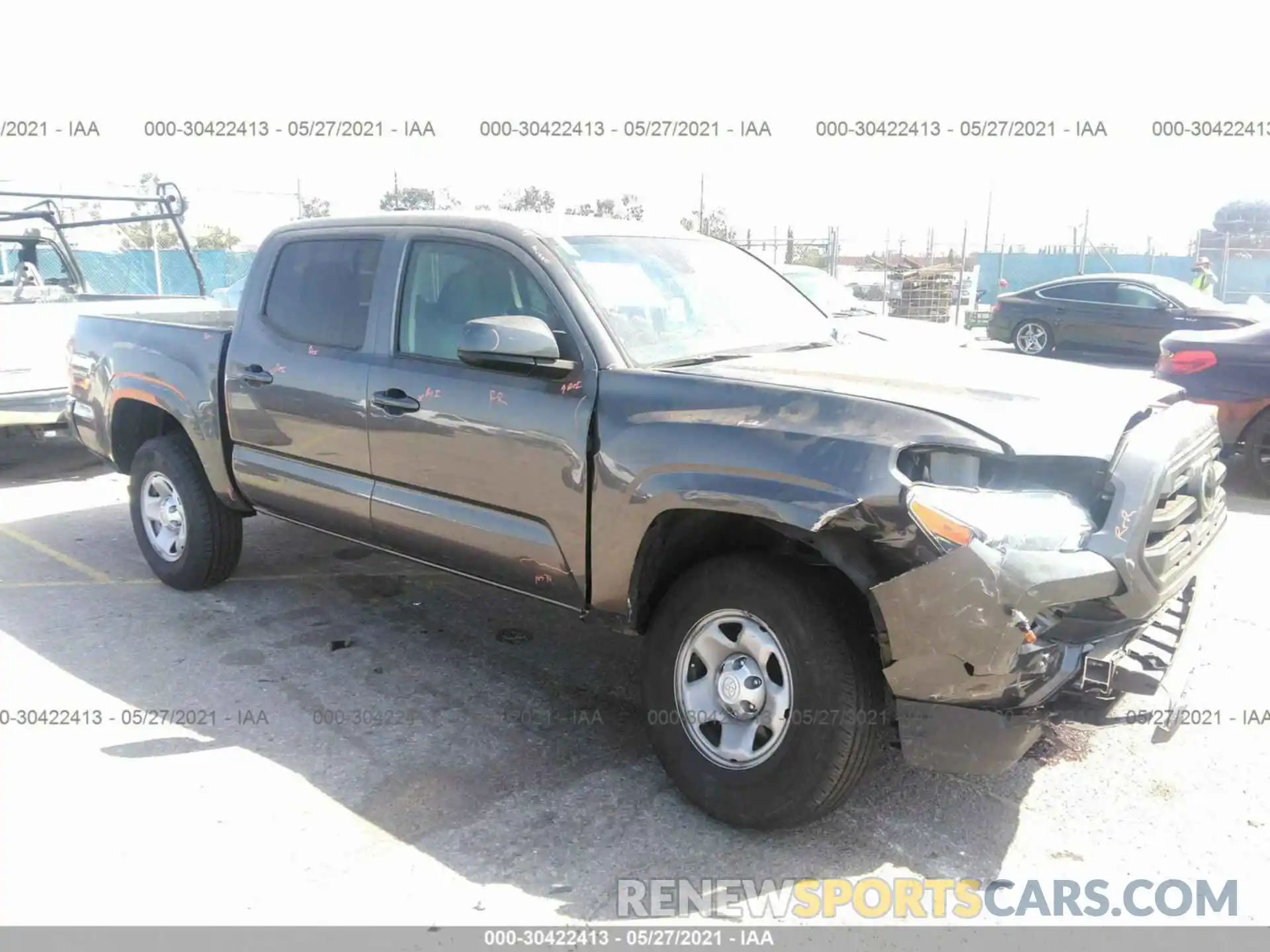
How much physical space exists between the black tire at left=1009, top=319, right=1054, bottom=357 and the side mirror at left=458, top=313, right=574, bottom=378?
13.5 m

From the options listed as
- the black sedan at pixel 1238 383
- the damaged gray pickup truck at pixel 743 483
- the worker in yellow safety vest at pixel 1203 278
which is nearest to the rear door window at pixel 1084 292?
the worker in yellow safety vest at pixel 1203 278

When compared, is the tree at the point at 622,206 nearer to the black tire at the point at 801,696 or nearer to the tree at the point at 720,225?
the tree at the point at 720,225

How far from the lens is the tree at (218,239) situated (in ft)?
133

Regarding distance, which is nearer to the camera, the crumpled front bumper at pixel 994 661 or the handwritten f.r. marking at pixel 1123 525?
the crumpled front bumper at pixel 994 661

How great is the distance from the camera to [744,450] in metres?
3.06

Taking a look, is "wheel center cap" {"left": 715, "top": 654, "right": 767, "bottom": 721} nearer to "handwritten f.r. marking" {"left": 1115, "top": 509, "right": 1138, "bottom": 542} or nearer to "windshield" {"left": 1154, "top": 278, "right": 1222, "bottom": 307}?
"handwritten f.r. marking" {"left": 1115, "top": 509, "right": 1138, "bottom": 542}

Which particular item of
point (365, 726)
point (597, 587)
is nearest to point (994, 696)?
point (597, 587)

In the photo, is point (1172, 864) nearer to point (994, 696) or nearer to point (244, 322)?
point (994, 696)

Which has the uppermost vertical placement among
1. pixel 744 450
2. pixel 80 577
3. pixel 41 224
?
pixel 41 224

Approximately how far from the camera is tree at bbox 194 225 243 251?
40647 millimetres

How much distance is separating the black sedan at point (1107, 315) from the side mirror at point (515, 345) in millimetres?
12413

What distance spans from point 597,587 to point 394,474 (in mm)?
1157

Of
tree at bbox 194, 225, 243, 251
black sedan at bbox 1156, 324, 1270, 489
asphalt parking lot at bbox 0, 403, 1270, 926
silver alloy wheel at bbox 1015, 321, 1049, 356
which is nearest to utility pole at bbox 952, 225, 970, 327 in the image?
silver alloy wheel at bbox 1015, 321, 1049, 356

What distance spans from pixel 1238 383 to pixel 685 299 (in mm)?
5566
